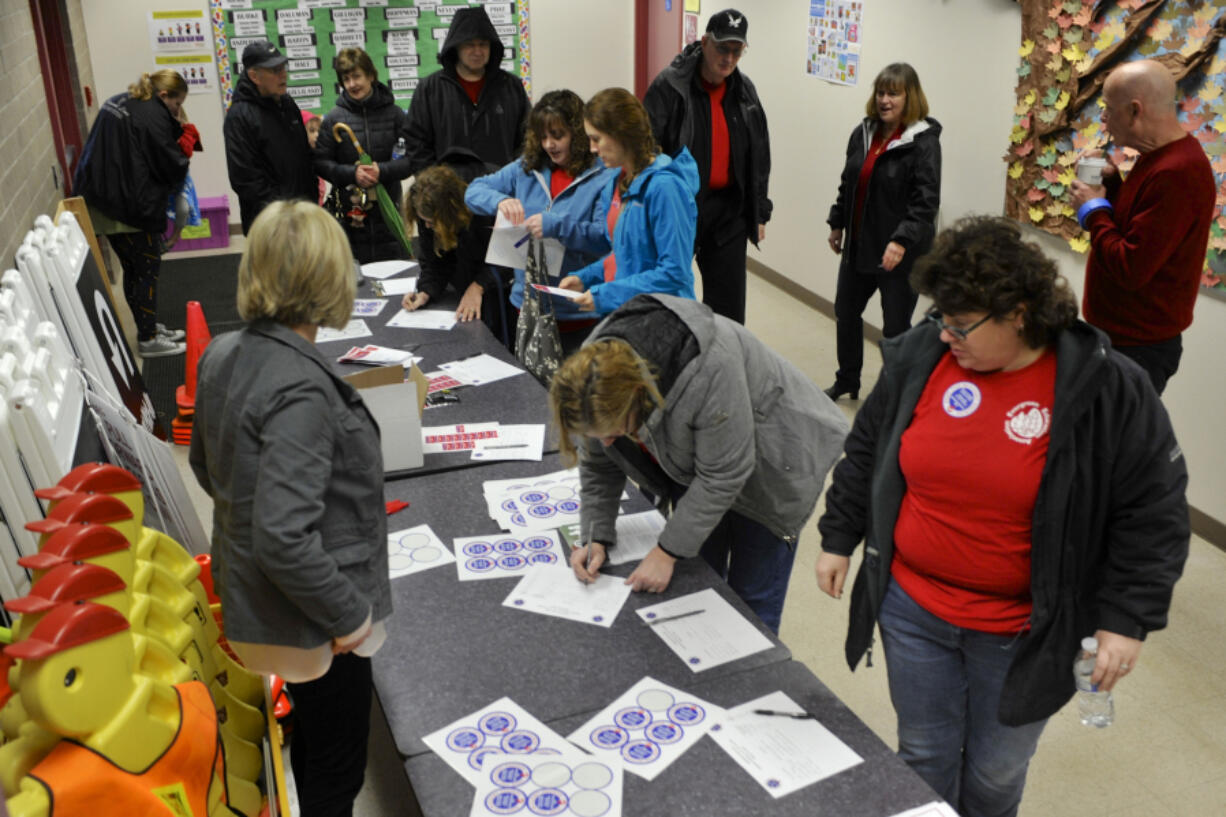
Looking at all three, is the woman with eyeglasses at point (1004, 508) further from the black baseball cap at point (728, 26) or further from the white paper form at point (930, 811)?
the black baseball cap at point (728, 26)

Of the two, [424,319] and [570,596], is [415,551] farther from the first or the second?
[424,319]

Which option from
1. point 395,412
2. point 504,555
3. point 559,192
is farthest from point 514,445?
point 559,192

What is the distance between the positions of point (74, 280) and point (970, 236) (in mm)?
2914

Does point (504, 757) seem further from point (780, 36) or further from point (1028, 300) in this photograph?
point (780, 36)

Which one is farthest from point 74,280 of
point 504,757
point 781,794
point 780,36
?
point 780,36

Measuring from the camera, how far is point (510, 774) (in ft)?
5.28

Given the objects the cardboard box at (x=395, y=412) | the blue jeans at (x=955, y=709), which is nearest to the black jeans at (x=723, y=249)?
the cardboard box at (x=395, y=412)

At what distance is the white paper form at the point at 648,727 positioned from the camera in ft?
5.38

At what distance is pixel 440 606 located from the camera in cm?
206

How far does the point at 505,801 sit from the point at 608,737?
0.70ft

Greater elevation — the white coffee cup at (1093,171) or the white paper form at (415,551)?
the white coffee cup at (1093,171)

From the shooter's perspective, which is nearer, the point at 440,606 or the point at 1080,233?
the point at 440,606

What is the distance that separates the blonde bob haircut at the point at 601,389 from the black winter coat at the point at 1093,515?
1.62 ft

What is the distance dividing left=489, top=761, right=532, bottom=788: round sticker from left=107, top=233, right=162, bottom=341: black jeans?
4583 mm
